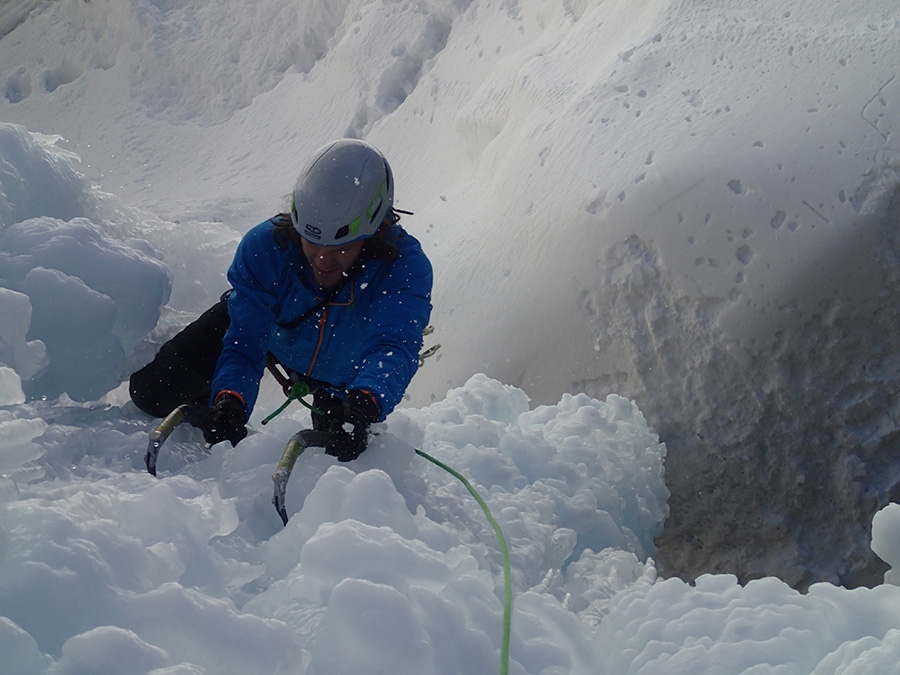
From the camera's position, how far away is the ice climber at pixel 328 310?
1.97 metres

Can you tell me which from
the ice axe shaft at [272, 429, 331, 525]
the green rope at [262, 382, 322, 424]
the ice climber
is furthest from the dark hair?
the ice axe shaft at [272, 429, 331, 525]

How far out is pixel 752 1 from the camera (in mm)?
3451

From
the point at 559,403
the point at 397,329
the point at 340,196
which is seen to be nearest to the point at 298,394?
the point at 397,329

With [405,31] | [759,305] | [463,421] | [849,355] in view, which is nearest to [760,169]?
[759,305]

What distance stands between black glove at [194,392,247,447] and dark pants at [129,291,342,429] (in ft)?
0.73

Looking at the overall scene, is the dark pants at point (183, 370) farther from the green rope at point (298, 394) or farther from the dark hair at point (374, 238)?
the dark hair at point (374, 238)

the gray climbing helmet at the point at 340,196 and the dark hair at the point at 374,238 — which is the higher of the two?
the gray climbing helmet at the point at 340,196

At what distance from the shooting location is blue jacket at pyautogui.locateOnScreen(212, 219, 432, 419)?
6.67 feet

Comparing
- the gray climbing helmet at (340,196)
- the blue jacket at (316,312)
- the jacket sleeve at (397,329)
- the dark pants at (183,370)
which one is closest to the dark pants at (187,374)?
the dark pants at (183,370)

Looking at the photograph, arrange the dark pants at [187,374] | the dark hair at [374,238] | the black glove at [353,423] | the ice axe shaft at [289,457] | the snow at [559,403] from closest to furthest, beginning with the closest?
the snow at [559,403] < the ice axe shaft at [289,457] < the black glove at [353,423] < the dark hair at [374,238] < the dark pants at [187,374]

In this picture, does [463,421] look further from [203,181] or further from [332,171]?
[203,181]

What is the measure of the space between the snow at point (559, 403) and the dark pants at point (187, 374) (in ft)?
0.31

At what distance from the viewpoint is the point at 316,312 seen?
2143 mm

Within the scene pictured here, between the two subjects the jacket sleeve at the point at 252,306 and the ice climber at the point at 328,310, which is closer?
the ice climber at the point at 328,310
